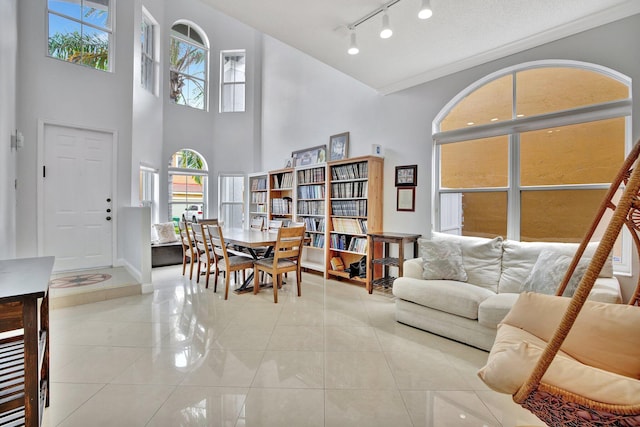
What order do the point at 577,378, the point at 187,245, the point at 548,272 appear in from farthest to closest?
the point at 187,245, the point at 548,272, the point at 577,378

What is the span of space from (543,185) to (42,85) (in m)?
6.53

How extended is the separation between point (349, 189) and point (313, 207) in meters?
0.88

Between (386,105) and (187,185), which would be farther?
(187,185)

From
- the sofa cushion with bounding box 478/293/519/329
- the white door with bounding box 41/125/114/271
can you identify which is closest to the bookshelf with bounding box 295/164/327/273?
the sofa cushion with bounding box 478/293/519/329

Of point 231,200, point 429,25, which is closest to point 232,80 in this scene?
point 231,200

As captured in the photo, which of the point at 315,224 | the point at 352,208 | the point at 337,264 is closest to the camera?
the point at 352,208

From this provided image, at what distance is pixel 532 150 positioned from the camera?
3.00 m

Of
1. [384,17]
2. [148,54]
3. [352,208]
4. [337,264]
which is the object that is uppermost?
[148,54]

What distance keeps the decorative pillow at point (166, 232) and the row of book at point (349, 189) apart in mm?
3468

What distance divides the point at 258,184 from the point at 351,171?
2.66 metres

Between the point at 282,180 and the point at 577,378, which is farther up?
the point at 282,180

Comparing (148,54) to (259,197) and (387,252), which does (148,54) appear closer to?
(259,197)

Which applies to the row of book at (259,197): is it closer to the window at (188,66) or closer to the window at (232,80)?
the window at (232,80)

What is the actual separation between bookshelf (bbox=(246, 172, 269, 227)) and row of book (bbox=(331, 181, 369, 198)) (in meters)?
1.90
